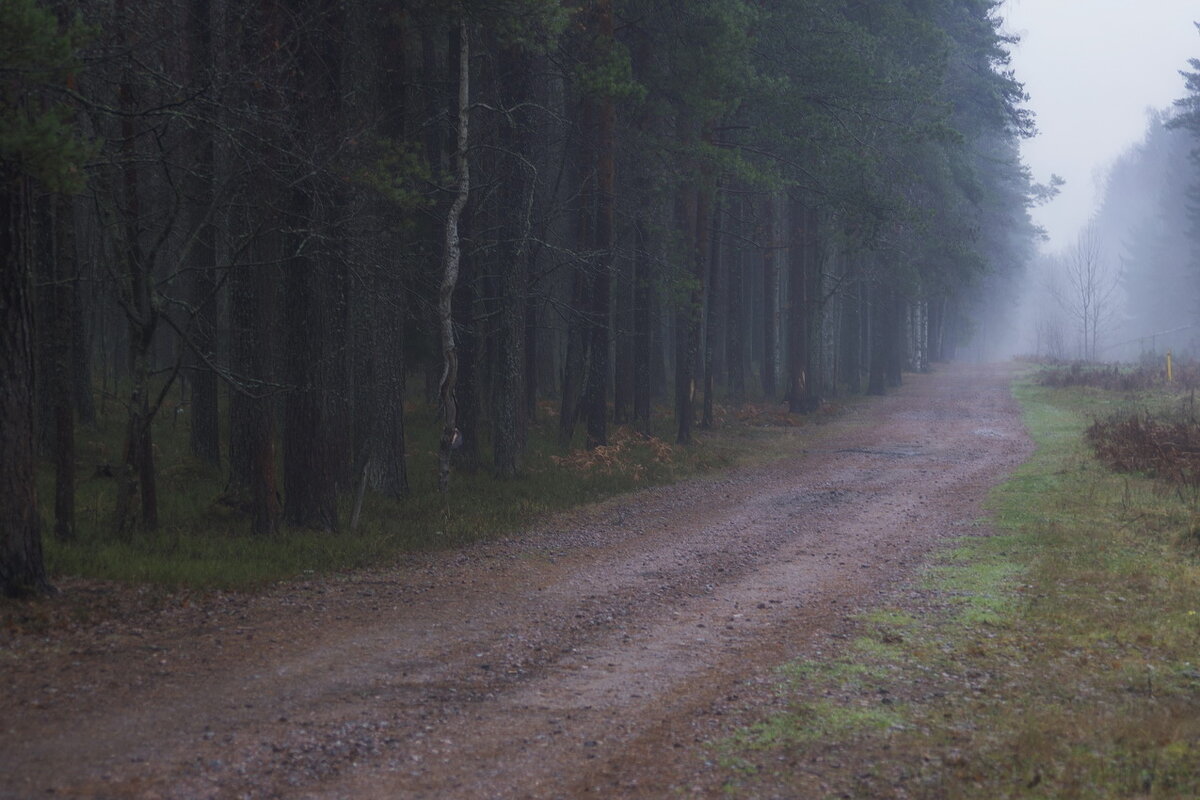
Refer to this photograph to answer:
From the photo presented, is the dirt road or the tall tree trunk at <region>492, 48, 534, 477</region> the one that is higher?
the tall tree trunk at <region>492, 48, 534, 477</region>

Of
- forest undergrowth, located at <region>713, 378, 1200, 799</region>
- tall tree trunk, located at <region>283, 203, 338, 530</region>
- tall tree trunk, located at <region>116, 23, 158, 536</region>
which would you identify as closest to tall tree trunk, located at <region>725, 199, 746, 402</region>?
forest undergrowth, located at <region>713, 378, 1200, 799</region>

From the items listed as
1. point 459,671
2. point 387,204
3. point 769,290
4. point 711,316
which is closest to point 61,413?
point 387,204

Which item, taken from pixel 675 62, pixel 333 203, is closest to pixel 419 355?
pixel 675 62

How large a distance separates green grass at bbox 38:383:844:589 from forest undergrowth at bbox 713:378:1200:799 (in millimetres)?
5494

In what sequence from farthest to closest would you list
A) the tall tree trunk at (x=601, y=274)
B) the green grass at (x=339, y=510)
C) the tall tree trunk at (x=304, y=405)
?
the tall tree trunk at (x=601, y=274) < the tall tree trunk at (x=304, y=405) < the green grass at (x=339, y=510)

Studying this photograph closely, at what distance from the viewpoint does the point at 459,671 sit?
6840 mm

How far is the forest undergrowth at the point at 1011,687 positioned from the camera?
16.8ft

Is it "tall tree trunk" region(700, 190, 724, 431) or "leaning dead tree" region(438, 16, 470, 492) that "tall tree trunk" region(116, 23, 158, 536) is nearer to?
"leaning dead tree" region(438, 16, 470, 492)

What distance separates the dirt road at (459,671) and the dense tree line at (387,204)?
218cm

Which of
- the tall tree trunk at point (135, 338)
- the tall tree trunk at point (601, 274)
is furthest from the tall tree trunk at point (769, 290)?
the tall tree trunk at point (135, 338)

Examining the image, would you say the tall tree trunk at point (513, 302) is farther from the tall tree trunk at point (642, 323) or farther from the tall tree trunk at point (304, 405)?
the tall tree trunk at point (642, 323)

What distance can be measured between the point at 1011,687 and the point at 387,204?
10.2 m

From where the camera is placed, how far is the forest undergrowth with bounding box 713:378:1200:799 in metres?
5.13

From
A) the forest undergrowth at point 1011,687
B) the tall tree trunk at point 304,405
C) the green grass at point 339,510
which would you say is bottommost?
the forest undergrowth at point 1011,687
